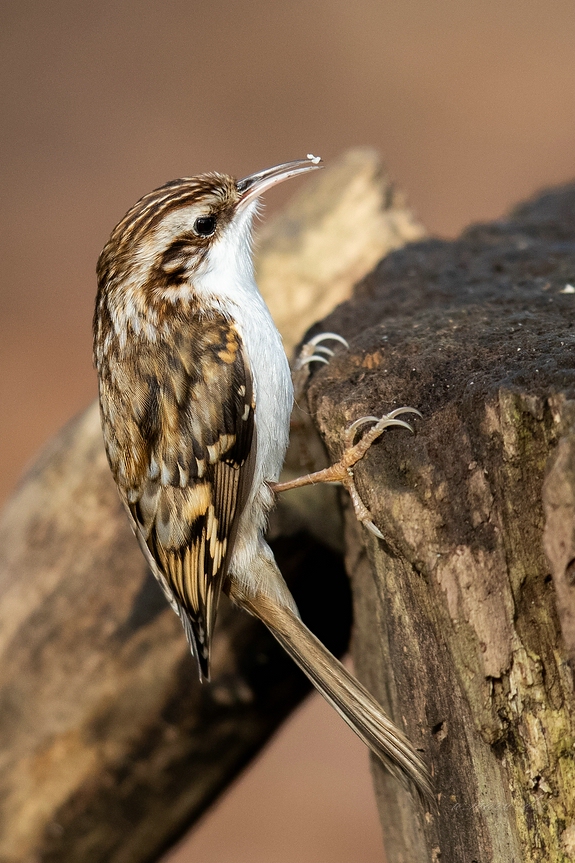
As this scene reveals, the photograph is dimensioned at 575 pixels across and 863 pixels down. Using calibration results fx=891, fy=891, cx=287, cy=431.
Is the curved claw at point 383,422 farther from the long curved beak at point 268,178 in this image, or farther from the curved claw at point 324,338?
the long curved beak at point 268,178

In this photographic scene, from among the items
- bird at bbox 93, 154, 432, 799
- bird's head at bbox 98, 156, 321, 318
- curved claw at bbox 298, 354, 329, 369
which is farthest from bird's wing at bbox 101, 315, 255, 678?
curved claw at bbox 298, 354, 329, 369

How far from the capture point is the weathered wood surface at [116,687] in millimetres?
3324

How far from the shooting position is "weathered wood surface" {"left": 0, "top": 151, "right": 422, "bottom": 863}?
10.9ft

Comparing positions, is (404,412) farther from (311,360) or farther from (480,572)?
(311,360)

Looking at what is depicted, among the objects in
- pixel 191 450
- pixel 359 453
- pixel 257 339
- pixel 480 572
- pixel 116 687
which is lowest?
pixel 480 572

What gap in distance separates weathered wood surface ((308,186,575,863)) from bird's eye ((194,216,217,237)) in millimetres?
706

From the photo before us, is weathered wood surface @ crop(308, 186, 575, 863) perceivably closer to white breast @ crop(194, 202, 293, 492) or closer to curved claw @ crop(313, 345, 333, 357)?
white breast @ crop(194, 202, 293, 492)

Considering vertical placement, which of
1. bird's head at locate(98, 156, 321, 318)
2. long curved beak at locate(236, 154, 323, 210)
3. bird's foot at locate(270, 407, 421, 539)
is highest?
long curved beak at locate(236, 154, 323, 210)

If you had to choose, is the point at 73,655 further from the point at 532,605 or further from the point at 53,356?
the point at 53,356

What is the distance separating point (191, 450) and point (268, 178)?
0.95m

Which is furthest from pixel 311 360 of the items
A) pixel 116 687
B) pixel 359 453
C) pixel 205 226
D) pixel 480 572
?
pixel 116 687

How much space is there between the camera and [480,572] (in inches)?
67.9

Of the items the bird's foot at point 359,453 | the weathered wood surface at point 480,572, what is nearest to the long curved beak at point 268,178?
the weathered wood surface at point 480,572

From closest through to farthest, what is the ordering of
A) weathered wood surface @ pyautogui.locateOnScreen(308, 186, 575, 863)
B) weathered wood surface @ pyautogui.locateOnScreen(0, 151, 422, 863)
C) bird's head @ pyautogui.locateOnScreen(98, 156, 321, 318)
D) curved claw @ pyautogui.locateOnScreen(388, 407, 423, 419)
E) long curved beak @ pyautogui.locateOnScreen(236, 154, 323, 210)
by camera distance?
weathered wood surface @ pyautogui.locateOnScreen(308, 186, 575, 863)
curved claw @ pyautogui.locateOnScreen(388, 407, 423, 419)
bird's head @ pyautogui.locateOnScreen(98, 156, 321, 318)
long curved beak @ pyautogui.locateOnScreen(236, 154, 323, 210)
weathered wood surface @ pyautogui.locateOnScreen(0, 151, 422, 863)
